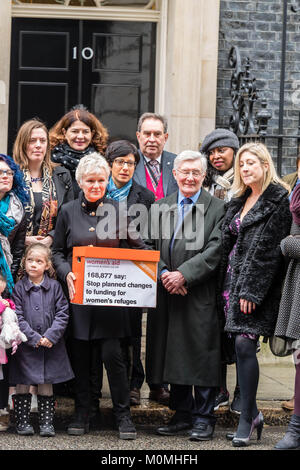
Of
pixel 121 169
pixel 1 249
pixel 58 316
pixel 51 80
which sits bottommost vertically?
pixel 58 316

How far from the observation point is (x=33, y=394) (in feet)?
22.9

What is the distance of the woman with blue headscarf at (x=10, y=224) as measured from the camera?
645 cm

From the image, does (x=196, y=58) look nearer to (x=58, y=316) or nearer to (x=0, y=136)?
(x=0, y=136)

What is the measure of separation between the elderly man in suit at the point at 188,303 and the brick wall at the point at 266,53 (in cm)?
407

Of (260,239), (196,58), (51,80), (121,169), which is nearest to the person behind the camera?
(260,239)

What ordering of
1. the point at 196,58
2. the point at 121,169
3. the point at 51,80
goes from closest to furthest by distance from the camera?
1. the point at 121,169
2. the point at 196,58
3. the point at 51,80

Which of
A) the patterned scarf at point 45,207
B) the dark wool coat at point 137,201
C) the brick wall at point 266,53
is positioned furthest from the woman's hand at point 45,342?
the brick wall at point 266,53

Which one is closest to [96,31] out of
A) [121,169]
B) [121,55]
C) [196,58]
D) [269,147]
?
[121,55]

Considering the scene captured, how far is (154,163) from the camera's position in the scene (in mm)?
7449

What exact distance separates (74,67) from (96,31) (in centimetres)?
49

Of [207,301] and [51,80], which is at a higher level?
[51,80]

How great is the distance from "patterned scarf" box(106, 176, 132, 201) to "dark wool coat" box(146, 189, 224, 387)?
305 millimetres

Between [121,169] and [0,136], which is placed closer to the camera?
[121,169]

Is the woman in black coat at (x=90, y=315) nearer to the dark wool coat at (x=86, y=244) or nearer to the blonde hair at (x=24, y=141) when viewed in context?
Answer: the dark wool coat at (x=86, y=244)
